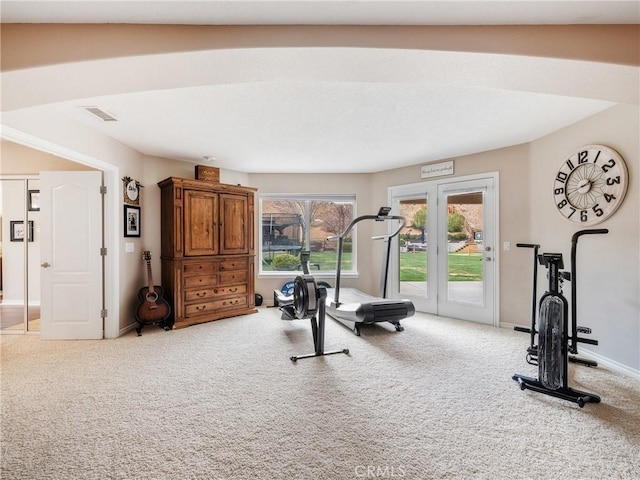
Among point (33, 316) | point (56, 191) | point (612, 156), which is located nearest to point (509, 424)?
point (612, 156)

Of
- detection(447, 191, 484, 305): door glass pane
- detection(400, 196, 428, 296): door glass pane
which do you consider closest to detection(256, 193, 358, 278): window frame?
detection(400, 196, 428, 296): door glass pane

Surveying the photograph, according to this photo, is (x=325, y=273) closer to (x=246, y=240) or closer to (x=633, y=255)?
(x=246, y=240)

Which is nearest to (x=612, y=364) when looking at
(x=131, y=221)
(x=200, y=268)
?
(x=200, y=268)

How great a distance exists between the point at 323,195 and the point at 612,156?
13.3 feet

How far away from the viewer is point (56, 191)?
3.77 m

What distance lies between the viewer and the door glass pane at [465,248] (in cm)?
457

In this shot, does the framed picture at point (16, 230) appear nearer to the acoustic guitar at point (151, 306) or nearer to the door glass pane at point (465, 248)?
the acoustic guitar at point (151, 306)

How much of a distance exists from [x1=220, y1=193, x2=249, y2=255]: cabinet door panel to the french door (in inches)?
103

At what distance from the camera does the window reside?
5953 mm

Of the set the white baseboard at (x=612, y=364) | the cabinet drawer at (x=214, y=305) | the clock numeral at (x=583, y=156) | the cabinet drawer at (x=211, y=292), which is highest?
the clock numeral at (x=583, y=156)

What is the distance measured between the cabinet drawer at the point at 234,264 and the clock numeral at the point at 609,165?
181 inches

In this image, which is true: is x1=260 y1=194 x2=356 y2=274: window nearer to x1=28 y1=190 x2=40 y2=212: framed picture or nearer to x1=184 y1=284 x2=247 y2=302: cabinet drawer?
x1=184 y1=284 x2=247 y2=302: cabinet drawer

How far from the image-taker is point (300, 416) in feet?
7.10

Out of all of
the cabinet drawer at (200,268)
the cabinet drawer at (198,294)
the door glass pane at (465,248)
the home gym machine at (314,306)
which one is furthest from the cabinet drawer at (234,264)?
the door glass pane at (465,248)
